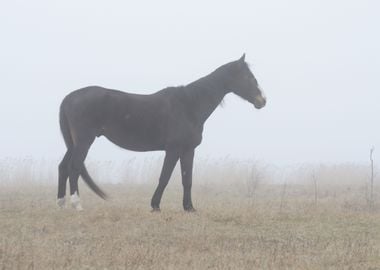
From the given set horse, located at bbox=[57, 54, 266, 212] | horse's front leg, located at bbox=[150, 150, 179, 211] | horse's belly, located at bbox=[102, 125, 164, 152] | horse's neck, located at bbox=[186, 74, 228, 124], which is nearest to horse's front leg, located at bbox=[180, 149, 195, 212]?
horse, located at bbox=[57, 54, 266, 212]

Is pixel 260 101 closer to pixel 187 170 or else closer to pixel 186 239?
pixel 187 170

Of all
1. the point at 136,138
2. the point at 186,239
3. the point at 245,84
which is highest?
the point at 245,84

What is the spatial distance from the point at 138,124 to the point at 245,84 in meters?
2.19

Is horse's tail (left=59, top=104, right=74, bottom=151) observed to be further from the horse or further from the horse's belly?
the horse's belly

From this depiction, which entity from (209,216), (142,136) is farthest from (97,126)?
(209,216)

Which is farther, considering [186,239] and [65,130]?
[65,130]

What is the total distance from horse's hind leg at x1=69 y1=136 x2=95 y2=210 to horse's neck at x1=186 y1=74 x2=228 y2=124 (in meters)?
1.93

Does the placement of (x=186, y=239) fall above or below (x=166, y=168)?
below

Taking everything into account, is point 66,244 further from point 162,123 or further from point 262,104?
point 262,104

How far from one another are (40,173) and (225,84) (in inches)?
700

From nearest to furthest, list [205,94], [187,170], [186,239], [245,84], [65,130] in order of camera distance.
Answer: [186,239] → [65,130] → [187,170] → [205,94] → [245,84]

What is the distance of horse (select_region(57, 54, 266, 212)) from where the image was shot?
8.93m

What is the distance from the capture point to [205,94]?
9.70m

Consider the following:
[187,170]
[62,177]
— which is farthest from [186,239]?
[62,177]
